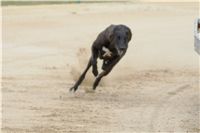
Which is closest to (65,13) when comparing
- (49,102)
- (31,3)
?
(31,3)

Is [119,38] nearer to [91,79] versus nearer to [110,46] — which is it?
[110,46]

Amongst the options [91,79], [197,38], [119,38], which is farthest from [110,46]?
[91,79]

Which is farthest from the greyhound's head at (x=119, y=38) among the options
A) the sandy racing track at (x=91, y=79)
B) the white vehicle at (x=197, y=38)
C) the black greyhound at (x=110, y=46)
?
the white vehicle at (x=197, y=38)

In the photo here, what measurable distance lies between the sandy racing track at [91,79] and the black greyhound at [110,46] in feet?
1.34

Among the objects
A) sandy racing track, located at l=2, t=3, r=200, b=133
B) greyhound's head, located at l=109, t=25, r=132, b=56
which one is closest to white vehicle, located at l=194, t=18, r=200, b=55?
sandy racing track, located at l=2, t=3, r=200, b=133

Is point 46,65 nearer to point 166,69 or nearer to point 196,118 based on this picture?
point 166,69

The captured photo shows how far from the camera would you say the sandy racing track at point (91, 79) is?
7.81 m

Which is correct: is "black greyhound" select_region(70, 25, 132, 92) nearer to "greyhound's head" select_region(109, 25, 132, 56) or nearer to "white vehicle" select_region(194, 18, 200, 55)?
"greyhound's head" select_region(109, 25, 132, 56)

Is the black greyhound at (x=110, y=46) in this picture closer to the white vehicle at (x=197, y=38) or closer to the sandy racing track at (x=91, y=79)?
the sandy racing track at (x=91, y=79)

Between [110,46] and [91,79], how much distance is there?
1.32 m

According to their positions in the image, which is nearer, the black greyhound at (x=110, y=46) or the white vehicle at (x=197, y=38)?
the white vehicle at (x=197, y=38)

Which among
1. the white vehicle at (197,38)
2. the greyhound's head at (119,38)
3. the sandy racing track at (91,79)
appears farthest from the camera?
the greyhound's head at (119,38)

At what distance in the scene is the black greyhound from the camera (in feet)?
29.4

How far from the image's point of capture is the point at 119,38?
29.4 ft
